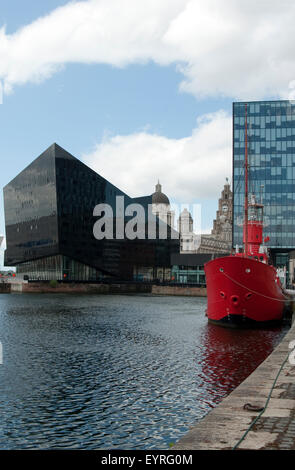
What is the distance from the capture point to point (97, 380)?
23.2 metres

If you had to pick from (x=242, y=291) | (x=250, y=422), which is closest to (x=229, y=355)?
(x=242, y=291)

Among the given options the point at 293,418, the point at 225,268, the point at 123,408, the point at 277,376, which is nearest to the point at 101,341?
the point at 225,268

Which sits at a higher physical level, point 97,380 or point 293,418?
point 293,418

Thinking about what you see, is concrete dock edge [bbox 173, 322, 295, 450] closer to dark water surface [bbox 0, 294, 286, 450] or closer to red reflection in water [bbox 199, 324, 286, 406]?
dark water surface [bbox 0, 294, 286, 450]

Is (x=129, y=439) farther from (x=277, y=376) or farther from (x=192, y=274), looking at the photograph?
(x=192, y=274)

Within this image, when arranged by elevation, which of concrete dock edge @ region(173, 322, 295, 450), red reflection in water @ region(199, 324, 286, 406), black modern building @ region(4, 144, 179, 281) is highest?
black modern building @ region(4, 144, 179, 281)

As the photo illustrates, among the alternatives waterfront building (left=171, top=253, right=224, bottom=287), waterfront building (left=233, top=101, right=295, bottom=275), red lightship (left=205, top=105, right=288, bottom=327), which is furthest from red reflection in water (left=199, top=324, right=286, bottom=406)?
waterfront building (left=171, top=253, right=224, bottom=287)

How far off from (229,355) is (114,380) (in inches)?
392

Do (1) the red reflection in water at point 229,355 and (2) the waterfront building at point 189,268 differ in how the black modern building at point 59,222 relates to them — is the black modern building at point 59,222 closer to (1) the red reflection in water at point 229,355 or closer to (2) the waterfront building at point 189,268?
(2) the waterfront building at point 189,268

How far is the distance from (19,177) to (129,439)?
133977 mm

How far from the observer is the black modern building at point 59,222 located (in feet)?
419

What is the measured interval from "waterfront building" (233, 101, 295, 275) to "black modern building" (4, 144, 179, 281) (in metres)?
42.7

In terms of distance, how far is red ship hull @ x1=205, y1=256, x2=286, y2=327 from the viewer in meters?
41.7

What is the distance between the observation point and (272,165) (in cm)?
11075
